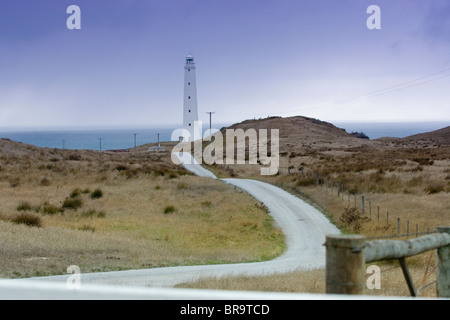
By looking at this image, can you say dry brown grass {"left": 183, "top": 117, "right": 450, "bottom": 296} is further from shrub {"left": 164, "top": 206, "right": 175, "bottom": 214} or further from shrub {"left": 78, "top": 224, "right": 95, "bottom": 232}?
shrub {"left": 78, "top": 224, "right": 95, "bottom": 232}

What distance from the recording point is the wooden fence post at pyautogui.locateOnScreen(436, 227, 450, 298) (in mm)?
5828

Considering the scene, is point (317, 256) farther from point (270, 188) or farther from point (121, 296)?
point (270, 188)

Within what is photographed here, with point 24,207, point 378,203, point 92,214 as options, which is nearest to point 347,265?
point 92,214

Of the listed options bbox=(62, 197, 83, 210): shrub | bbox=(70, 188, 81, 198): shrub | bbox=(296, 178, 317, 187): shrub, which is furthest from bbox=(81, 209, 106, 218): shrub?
bbox=(296, 178, 317, 187): shrub

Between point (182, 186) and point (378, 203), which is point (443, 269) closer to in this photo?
point (378, 203)

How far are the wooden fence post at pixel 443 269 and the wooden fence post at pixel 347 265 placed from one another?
2400 mm

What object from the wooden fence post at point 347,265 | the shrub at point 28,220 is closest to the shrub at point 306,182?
the shrub at point 28,220

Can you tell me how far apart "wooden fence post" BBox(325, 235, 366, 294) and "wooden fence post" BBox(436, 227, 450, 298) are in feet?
7.87

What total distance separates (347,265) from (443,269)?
2.56 metres

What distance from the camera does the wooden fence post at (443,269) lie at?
5.83 m

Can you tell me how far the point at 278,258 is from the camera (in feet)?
60.2

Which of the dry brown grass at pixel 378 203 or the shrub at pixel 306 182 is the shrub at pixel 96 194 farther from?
the shrub at pixel 306 182
